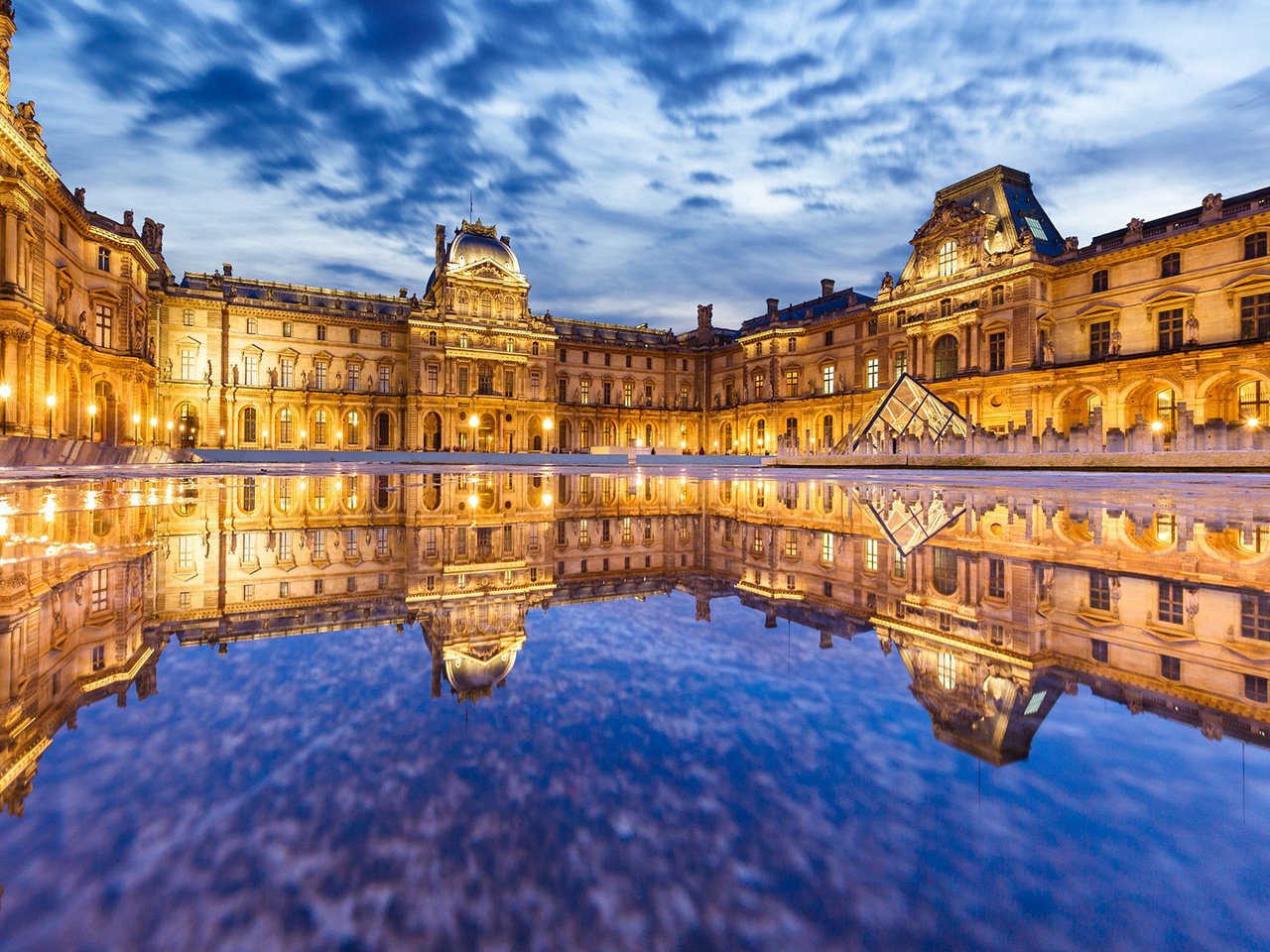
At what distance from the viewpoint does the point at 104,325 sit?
31.0 meters

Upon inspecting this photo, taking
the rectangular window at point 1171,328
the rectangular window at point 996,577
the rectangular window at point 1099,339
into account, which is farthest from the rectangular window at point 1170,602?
the rectangular window at point 1099,339

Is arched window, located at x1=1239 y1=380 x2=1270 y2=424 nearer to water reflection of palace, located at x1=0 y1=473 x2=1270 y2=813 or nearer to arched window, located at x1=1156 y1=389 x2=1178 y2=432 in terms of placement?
arched window, located at x1=1156 y1=389 x2=1178 y2=432

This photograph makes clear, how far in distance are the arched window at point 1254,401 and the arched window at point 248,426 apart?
55073 mm

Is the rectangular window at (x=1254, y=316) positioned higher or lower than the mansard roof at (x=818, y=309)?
lower

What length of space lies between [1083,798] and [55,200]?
34.4m

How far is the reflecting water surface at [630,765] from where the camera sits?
90 centimetres

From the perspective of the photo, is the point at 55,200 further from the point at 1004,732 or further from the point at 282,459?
the point at 1004,732

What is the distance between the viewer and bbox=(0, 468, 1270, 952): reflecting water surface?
0.90 metres

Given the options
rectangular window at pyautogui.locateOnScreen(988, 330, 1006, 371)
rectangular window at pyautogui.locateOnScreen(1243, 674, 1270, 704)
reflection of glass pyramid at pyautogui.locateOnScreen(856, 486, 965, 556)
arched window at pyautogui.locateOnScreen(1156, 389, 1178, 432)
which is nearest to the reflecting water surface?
rectangular window at pyautogui.locateOnScreen(1243, 674, 1270, 704)

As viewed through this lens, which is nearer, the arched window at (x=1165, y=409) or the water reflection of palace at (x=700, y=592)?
the water reflection of palace at (x=700, y=592)

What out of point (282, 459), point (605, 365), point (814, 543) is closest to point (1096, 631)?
point (814, 543)

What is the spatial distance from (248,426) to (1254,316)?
186 ft

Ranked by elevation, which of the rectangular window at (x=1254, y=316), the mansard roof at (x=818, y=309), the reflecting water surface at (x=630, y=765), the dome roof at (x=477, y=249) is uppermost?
the dome roof at (x=477, y=249)

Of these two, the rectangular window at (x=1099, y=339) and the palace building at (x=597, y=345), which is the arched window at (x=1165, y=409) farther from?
the rectangular window at (x=1099, y=339)
